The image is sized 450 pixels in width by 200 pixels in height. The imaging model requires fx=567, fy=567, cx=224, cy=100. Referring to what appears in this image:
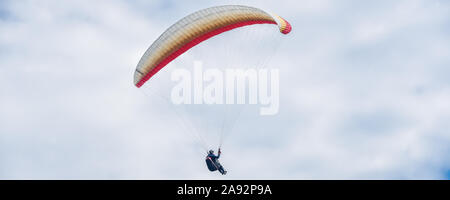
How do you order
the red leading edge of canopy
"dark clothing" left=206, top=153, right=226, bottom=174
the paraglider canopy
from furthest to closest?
"dark clothing" left=206, top=153, right=226, bottom=174 → the red leading edge of canopy → the paraglider canopy

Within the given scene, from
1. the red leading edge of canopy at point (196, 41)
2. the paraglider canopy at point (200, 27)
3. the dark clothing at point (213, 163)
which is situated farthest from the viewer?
the dark clothing at point (213, 163)

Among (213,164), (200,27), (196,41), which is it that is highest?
(200,27)

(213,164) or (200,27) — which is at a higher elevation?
(200,27)

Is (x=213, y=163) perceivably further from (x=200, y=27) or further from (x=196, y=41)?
(x=200, y=27)

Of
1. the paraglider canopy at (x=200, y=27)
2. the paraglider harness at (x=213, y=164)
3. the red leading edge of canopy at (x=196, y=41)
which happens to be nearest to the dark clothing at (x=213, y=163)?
the paraglider harness at (x=213, y=164)

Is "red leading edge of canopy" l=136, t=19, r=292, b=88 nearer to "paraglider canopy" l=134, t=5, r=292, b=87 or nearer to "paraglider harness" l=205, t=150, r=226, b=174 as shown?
"paraglider canopy" l=134, t=5, r=292, b=87

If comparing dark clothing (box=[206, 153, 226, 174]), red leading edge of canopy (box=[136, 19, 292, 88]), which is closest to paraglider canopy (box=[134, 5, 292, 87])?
red leading edge of canopy (box=[136, 19, 292, 88])

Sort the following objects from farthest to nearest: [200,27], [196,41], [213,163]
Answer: [213,163], [196,41], [200,27]

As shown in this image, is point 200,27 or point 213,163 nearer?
point 200,27

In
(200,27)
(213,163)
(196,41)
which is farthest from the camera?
(213,163)

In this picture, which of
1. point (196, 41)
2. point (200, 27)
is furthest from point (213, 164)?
point (200, 27)

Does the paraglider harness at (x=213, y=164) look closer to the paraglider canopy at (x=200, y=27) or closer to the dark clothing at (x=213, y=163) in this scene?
the dark clothing at (x=213, y=163)
